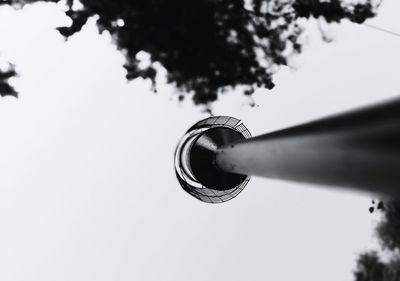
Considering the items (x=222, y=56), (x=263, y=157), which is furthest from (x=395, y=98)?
(x=222, y=56)

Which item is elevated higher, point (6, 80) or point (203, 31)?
point (203, 31)

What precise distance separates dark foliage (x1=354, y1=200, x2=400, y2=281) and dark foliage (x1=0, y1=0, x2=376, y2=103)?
23.8 ft

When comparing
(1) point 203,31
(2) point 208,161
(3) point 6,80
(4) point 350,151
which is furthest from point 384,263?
(4) point 350,151

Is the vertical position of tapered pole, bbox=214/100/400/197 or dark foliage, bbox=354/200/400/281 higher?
dark foliage, bbox=354/200/400/281

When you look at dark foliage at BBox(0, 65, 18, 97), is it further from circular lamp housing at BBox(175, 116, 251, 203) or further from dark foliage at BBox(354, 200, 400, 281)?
dark foliage at BBox(354, 200, 400, 281)

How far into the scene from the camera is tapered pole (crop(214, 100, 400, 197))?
213 cm

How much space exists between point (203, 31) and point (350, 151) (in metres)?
5.56

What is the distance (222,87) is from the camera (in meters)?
7.91

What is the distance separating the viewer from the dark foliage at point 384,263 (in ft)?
42.2

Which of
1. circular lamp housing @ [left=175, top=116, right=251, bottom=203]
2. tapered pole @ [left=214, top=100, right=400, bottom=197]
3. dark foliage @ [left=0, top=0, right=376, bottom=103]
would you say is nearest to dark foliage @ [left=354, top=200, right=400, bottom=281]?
circular lamp housing @ [left=175, top=116, right=251, bottom=203]

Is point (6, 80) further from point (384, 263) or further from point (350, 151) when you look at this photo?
point (384, 263)

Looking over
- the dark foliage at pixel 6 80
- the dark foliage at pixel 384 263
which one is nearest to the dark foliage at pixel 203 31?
the dark foliage at pixel 6 80

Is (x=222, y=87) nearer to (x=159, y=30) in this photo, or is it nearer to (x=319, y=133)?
(x=159, y=30)

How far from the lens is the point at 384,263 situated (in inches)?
551
